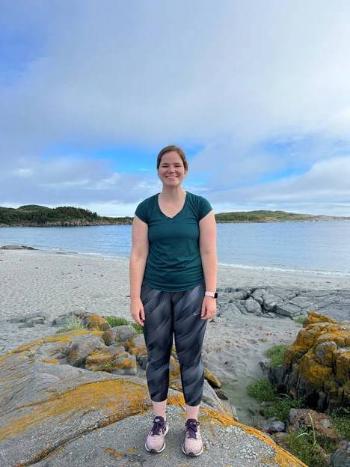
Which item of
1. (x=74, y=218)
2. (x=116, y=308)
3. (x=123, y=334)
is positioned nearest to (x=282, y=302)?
(x=116, y=308)

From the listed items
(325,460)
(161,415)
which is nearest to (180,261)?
(161,415)

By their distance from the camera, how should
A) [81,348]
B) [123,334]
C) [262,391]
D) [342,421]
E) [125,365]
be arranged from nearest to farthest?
[342,421], [125,365], [81,348], [262,391], [123,334]

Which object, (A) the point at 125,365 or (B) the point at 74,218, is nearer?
(A) the point at 125,365

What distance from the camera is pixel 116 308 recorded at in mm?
14992

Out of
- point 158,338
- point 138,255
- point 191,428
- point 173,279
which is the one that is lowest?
point 191,428

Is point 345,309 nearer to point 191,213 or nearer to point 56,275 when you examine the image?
point 191,213

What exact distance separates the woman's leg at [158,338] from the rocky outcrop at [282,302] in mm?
11126

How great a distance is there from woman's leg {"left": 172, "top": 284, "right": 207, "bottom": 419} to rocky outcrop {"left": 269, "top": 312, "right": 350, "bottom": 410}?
3.34 m

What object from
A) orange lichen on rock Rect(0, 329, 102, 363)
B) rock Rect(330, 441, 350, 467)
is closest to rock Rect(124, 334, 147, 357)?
orange lichen on rock Rect(0, 329, 102, 363)

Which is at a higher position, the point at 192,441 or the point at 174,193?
the point at 174,193

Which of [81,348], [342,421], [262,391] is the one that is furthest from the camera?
[262,391]

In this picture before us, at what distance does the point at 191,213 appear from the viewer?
10.8ft

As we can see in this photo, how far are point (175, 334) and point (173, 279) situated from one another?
1.65 ft

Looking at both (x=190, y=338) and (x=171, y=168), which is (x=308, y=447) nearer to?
(x=190, y=338)
